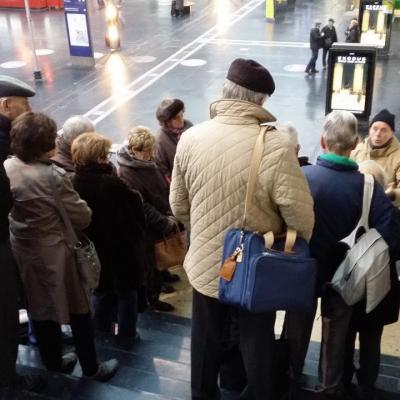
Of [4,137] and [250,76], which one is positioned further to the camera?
[4,137]

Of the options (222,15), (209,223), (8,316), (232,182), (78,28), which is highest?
(232,182)

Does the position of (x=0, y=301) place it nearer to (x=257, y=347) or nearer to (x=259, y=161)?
(x=257, y=347)

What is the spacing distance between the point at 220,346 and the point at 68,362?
3.81 ft

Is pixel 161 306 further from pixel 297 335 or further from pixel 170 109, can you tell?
pixel 297 335

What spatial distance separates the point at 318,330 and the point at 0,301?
10.6 ft

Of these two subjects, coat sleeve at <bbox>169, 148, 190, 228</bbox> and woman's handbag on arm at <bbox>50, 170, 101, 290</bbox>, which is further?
woman's handbag on arm at <bbox>50, 170, 101, 290</bbox>

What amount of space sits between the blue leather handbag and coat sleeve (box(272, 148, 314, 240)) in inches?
3.2

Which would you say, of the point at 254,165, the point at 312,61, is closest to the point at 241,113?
the point at 254,165

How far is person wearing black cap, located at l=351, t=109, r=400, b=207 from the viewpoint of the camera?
192 inches

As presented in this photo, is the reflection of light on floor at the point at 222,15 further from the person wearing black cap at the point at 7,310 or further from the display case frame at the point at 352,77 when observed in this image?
the person wearing black cap at the point at 7,310

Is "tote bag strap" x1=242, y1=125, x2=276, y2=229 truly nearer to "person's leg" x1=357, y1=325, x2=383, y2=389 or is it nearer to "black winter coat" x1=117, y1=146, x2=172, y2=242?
"person's leg" x1=357, y1=325, x2=383, y2=389

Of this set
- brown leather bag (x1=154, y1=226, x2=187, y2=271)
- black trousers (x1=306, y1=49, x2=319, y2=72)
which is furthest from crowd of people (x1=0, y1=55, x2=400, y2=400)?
black trousers (x1=306, y1=49, x2=319, y2=72)

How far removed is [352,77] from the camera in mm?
10938

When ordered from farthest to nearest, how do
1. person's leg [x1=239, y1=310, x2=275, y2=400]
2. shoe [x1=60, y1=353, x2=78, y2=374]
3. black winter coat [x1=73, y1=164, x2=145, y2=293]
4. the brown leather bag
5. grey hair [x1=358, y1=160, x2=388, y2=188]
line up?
the brown leather bag < shoe [x1=60, y1=353, x2=78, y2=374] < black winter coat [x1=73, y1=164, x2=145, y2=293] < grey hair [x1=358, y1=160, x2=388, y2=188] < person's leg [x1=239, y1=310, x2=275, y2=400]
